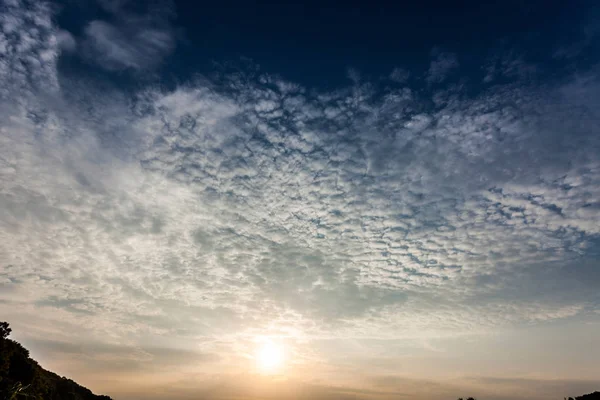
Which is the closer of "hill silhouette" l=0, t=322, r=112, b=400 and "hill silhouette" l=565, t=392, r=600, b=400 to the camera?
"hill silhouette" l=0, t=322, r=112, b=400

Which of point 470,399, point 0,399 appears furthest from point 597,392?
point 0,399

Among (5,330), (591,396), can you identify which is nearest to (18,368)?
(5,330)

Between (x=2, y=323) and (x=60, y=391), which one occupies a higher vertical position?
(x=2, y=323)

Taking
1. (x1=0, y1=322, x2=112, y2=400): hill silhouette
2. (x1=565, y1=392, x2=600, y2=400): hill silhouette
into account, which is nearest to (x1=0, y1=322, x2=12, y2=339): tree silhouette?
(x1=0, y1=322, x2=112, y2=400): hill silhouette

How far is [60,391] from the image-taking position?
49.9 metres

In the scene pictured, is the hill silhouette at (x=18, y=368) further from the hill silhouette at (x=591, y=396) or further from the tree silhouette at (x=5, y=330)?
the hill silhouette at (x=591, y=396)

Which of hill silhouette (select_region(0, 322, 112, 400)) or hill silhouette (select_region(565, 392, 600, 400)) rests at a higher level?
hill silhouette (select_region(0, 322, 112, 400))

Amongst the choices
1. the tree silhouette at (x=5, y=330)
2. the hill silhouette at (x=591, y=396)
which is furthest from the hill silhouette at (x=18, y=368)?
the hill silhouette at (x=591, y=396)

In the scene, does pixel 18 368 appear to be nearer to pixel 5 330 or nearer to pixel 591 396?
pixel 5 330

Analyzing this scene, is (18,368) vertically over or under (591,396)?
over

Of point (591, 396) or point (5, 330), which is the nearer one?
point (5, 330)

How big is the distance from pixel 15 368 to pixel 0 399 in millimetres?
9101

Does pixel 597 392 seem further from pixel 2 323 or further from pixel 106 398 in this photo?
pixel 106 398

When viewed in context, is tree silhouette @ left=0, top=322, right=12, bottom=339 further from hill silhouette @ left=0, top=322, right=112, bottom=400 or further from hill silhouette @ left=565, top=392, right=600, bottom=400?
hill silhouette @ left=565, top=392, right=600, bottom=400
